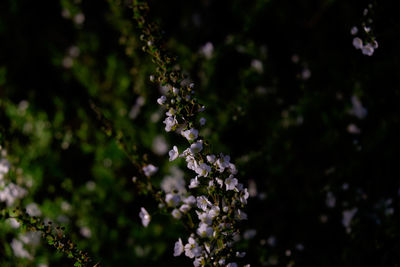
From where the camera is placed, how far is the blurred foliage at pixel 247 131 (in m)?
2.84

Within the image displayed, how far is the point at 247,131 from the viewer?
138 inches

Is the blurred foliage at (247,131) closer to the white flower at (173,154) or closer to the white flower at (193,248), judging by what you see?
the white flower at (173,154)

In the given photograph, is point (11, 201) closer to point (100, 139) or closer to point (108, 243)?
point (108, 243)

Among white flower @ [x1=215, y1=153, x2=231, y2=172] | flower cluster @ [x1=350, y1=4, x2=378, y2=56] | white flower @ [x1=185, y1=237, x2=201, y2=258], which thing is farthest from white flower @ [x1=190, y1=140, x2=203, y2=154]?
flower cluster @ [x1=350, y1=4, x2=378, y2=56]

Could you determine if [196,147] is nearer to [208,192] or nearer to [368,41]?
[208,192]

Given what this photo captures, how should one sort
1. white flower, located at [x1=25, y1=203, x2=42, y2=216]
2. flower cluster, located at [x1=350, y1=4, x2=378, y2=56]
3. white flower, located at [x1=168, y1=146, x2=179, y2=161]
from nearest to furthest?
white flower, located at [x1=168, y1=146, x2=179, y2=161], flower cluster, located at [x1=350, y1=4, x2=378, y2=56], white flower, located at [x1=25, y1=203, x2=42, y2=216]

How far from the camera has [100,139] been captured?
371cm

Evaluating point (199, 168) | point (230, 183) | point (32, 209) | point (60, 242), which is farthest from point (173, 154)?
point (32, 209)

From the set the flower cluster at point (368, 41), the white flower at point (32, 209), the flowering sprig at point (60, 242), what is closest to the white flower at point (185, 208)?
the flowering sprig at point (60, 242)

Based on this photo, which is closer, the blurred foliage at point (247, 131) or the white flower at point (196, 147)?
the white flower at point (196, 147)

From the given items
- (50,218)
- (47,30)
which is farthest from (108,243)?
(47,30)

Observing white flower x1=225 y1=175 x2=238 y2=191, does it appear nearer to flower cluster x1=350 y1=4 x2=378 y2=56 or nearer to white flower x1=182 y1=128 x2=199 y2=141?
white flower x1=182 y1=128 x2=199 y2=141

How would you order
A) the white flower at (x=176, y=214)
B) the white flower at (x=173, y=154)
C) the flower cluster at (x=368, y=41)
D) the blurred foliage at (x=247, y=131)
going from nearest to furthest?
1. the white flower at (x=176, y=214)
2. the white flower at (x=173, y=154)
3. the flower cluster at (x=368, y=41)
4. the blurred foliage at (x=247, y=131)

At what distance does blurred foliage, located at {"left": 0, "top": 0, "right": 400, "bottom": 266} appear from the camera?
284cm
